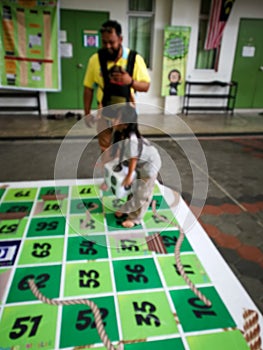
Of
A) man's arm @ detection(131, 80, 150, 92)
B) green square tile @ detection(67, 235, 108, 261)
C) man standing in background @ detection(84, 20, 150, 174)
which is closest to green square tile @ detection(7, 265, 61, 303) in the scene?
green square tile @ detection(67, 235, 108, 261)

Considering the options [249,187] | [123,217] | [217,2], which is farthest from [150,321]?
[217,2]

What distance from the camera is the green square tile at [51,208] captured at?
2.06m

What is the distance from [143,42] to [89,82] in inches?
159

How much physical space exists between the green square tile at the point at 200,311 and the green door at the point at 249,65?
220 inches

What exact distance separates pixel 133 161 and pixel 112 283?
749 mm

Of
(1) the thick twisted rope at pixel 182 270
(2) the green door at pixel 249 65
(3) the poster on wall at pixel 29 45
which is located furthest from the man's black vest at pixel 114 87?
(2) the green door at pixel 249 65

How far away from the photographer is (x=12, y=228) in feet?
6.11

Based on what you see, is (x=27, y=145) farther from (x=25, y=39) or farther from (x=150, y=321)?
(x=150, y=321)

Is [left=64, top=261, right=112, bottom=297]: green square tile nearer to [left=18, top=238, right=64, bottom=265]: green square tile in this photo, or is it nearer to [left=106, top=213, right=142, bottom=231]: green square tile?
[left=18, top=238, right=64, bottom=265]: green square tile

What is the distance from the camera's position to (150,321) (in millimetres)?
1268

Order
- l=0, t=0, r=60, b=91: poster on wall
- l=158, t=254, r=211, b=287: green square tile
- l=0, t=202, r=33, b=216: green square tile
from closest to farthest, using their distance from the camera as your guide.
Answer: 1. l=158, t=254, r=211, b=287: green square tile
2. l=0, t=202, r=33, b=216: green square tile
3. l=0, t=0, r=60, b=91: poster on wall

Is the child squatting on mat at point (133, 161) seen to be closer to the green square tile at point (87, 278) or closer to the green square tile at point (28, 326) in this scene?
the green square tile at point (87, 278)

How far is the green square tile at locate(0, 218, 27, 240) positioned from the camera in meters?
1.79

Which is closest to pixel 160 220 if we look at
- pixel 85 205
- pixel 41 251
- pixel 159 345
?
pixel 85 205
